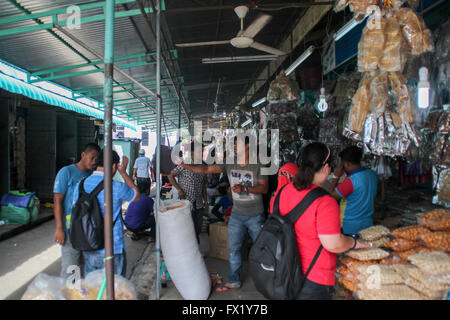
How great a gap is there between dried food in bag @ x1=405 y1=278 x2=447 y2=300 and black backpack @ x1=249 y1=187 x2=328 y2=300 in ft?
1.64

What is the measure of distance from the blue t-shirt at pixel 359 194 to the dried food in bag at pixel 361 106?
1.76 feet

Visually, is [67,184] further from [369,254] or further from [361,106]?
[361,106]

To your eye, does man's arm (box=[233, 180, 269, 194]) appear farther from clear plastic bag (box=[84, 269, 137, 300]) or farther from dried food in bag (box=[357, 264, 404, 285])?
clear plastic bag (box=[84, 269, 137, 300])

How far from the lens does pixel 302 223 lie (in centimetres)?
168

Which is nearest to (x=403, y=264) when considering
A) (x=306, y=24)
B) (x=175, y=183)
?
(x=175, y=183)

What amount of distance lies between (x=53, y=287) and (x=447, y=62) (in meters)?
2.82

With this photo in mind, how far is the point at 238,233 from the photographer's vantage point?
3.13m

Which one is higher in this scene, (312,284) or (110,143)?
(110,143)

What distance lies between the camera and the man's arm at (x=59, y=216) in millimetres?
2603

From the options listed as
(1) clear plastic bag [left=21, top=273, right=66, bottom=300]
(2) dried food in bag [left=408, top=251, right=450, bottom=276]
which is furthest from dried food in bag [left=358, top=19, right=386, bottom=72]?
(1) clear plastic bag [left=21, top=273, right=66, bottom=300]

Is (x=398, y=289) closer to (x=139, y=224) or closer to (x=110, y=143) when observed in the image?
(x=110, y=143)
